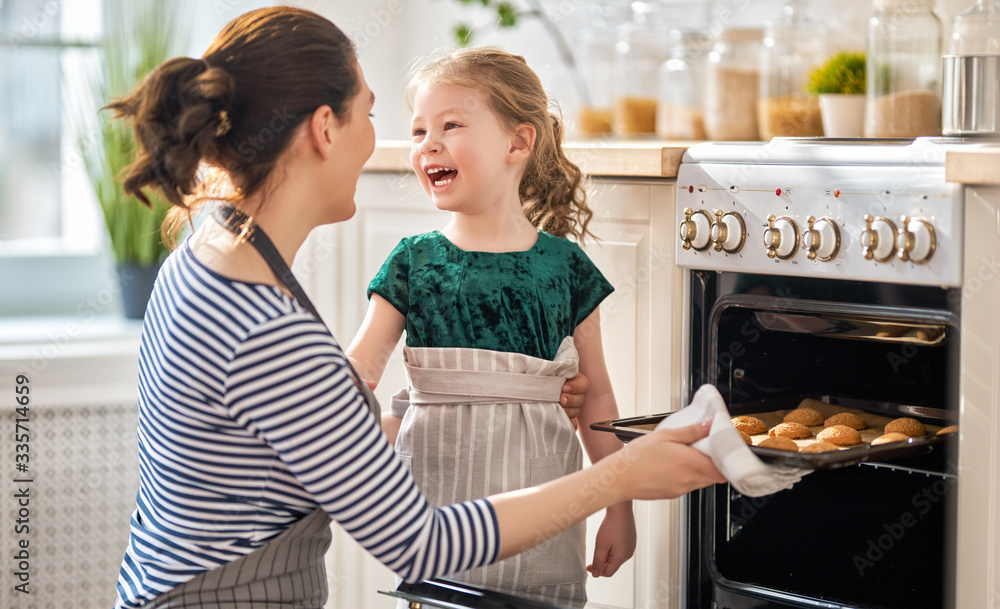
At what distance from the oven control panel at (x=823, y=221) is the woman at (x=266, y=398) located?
1.10 feet

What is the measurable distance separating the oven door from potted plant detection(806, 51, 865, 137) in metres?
0.44

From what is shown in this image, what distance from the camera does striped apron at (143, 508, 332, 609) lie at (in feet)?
3.20

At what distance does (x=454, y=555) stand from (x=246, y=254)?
347 mm

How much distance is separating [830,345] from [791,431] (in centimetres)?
20

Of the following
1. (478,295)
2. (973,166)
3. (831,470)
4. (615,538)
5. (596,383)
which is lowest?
(615,538)

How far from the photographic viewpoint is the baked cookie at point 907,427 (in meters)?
1.11

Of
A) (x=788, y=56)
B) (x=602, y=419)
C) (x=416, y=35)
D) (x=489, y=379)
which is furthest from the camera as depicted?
(x=416, y=35)

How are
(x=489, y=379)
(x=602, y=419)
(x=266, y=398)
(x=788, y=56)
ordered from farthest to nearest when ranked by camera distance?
(x=788, y=56) < (x=602, y=419) < (x=489, y=379) < (x=266, y=398)

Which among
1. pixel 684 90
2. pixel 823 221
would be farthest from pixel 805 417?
pixel 684 90

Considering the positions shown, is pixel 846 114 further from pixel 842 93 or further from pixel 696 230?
pixel 696 230

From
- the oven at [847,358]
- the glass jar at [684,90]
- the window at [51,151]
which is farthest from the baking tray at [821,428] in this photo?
the window at [51,151]

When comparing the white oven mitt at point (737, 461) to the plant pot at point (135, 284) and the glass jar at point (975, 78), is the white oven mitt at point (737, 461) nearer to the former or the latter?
the glass jar at point (975, 78)

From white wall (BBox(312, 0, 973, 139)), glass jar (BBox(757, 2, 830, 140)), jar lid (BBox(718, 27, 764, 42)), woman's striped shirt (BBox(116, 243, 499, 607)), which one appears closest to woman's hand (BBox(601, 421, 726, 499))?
woman's striped shirt (BBox(116, 243, 499, 607))

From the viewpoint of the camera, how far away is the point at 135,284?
2354 millimetres
